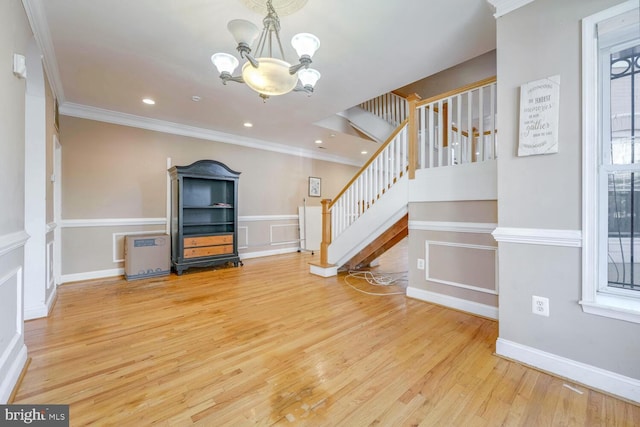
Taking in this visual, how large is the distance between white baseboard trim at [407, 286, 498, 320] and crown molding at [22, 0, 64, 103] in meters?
4.16

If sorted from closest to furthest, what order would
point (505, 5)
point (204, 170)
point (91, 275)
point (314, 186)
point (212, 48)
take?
point (505, 5) → point (212, 48) → point (91, 275) → point (204, 170) → point (314, 186)

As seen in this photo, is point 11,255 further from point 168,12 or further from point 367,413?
point 367,413

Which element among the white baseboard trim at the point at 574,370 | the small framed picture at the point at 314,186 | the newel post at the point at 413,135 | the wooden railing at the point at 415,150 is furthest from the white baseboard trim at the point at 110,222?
the white baseboard trim at the point at 574,370

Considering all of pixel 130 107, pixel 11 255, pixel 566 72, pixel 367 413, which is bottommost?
pixel 367 413

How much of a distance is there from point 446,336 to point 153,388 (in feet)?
7.05

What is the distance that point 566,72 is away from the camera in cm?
164

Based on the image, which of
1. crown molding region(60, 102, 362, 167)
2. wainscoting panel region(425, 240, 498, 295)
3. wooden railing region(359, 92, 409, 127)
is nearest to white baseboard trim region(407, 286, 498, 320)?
wainscoting panel region(425, 240, 498, 295)

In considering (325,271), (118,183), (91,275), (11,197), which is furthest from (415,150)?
(91,275)

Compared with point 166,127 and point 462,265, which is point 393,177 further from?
point 166,127

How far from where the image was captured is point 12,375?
1545 mm

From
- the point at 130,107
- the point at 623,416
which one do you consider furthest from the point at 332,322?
the point at 130,107

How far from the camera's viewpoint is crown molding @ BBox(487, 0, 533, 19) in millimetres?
1800

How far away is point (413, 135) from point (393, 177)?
1.86 feet

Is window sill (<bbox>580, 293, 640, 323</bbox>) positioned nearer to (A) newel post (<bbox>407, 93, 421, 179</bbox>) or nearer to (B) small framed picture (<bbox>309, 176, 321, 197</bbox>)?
(A) newel post (<bbox>407, 93, 421, 179</bbox>)
